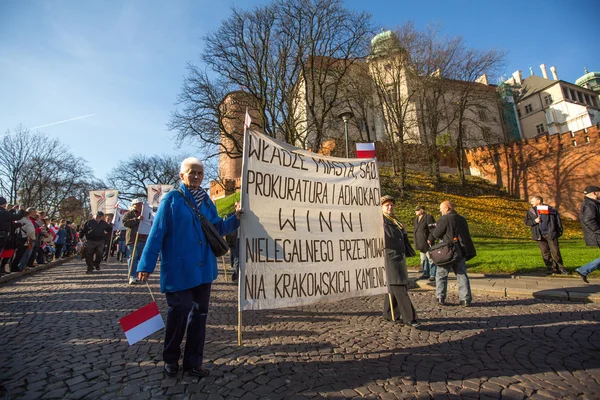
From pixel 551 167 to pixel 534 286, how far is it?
84.5 ft

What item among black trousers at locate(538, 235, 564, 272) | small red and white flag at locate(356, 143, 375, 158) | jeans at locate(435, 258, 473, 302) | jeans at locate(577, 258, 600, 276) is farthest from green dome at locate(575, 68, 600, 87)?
small red and white flag at locate(356, 143, 375, 158)

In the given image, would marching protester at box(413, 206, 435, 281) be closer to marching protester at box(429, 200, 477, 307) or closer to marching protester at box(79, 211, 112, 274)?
marching protester at box(429, 200, 477, 307)

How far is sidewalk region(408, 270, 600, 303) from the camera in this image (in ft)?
18.9

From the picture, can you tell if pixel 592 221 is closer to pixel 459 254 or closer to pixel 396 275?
pixel 459 254

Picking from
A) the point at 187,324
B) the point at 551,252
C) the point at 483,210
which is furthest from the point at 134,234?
the point at 483,210

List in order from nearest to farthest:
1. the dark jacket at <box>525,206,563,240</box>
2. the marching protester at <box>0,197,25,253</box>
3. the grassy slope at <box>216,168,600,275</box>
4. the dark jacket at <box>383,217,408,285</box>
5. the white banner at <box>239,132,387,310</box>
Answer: the white banner at <box>239,132,387,310</box> → the dark jacket at <box>383,217,408,285</box> → the marching protester at <box>0,197,25,253</box> → the dark jacket at <box>525,206,563,240</box> → the grassy slope at <box>216,168,600,275</box>

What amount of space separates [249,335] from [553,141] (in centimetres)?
3181

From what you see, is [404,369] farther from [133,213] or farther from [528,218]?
[133,213]

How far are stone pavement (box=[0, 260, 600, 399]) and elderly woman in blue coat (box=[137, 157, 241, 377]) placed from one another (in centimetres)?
24

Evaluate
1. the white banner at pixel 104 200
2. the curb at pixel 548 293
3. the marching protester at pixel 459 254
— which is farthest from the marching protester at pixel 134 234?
the white banner at pixel 104 200

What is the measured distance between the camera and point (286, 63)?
20750mm

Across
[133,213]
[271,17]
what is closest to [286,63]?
[271,17]

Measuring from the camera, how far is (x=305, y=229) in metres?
3.99

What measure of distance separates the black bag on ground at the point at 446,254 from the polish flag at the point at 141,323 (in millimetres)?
4621
